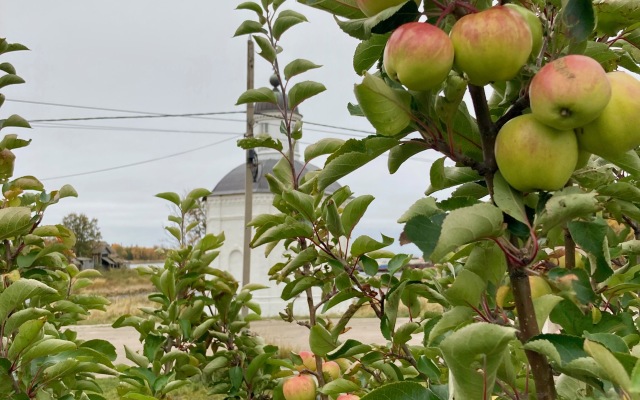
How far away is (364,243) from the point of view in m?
1.47

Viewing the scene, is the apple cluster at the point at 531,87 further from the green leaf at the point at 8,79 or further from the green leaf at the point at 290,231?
the green leaf at the point at 8,79

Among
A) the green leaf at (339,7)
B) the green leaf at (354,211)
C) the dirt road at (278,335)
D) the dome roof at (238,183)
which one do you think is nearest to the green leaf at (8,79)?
the green leaf at (354,211)

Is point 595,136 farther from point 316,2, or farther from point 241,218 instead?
point 241,218

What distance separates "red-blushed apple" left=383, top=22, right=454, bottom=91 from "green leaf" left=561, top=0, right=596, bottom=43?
0.17 metres

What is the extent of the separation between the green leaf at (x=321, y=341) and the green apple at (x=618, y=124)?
847 mm

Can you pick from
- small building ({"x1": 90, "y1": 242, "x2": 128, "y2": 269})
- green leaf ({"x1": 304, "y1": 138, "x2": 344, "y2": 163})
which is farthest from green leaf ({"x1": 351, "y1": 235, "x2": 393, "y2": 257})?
small building ({"x1": 90, "y1": 242, "x2": 128, "y2": 269})

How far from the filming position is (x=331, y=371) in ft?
6.77

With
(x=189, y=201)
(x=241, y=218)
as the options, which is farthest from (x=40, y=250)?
(x=241, y=218)

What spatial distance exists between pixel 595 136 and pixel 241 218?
689 inches

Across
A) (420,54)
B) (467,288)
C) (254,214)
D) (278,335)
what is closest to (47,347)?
(467,288)

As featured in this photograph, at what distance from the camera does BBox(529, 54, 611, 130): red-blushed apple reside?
62 centimetres

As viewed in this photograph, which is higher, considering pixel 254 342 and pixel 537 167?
pixel 537 167

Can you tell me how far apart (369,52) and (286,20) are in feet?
4.32

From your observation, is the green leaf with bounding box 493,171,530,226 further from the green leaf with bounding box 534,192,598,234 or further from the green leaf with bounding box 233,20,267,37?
the green leaf with bounding box 233,20,267,37
